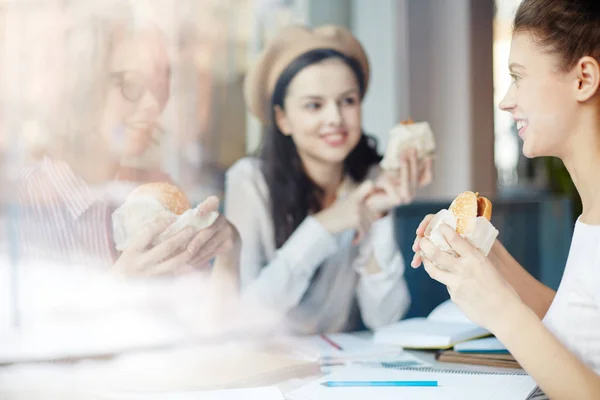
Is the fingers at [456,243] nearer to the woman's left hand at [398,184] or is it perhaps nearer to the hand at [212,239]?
the hand at [212,239]

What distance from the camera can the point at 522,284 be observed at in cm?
126

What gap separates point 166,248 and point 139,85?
1.07 ft

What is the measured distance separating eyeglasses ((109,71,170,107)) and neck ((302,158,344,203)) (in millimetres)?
374

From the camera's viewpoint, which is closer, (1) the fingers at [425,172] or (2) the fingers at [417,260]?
(2) the fingers at [417,260]

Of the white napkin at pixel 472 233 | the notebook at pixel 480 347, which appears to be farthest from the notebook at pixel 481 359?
the white napkin at pixel 472 233

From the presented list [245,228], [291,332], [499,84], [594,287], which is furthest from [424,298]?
[594,287]

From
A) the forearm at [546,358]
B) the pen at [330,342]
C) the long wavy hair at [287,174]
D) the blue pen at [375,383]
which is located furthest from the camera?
the long wavy hair at [287,174]

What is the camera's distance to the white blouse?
A: 5.08ft

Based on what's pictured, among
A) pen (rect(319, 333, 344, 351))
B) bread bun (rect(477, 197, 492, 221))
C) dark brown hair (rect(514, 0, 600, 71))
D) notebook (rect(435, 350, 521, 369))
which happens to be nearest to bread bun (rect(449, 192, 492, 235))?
bread bun (rect(477, 197, 492, 221))

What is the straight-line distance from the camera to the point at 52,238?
131 centimetres

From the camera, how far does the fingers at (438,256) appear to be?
38.3 inches

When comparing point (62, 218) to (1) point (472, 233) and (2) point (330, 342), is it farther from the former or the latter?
(1) point (472, 233)

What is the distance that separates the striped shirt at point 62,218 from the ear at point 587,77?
844 mm

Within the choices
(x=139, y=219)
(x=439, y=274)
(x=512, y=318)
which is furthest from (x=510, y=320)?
(x=139, y=219)
